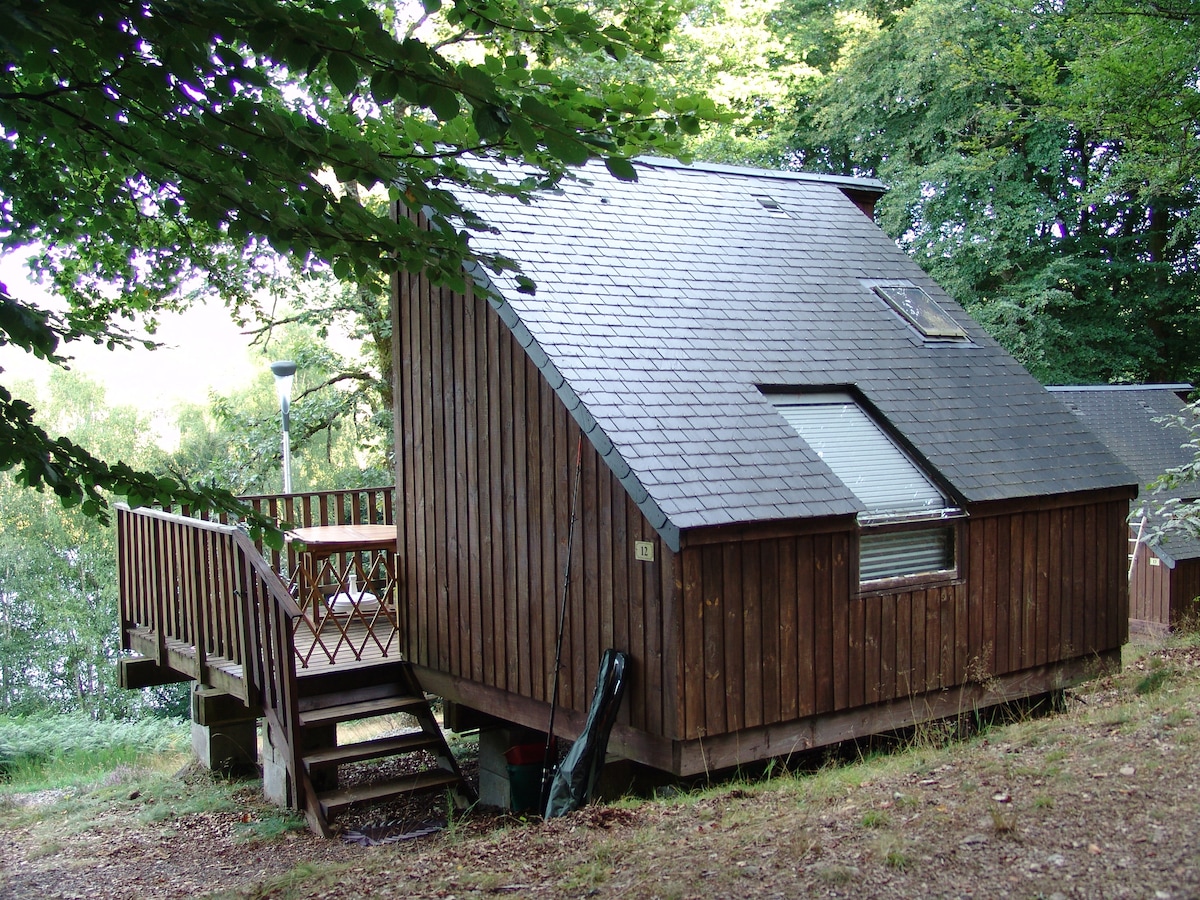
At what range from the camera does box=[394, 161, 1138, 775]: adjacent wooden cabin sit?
6.90m

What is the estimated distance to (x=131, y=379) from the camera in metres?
30.1

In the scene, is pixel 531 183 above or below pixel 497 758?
above

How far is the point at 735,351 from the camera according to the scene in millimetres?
8227

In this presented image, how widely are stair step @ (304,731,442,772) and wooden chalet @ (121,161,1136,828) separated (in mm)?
72

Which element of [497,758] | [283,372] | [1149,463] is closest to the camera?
[497,758]

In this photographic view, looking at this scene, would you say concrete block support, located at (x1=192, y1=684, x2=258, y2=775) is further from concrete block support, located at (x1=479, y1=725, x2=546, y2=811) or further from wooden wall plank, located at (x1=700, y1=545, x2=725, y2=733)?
wooden wall plank, located at (x1=700, y1=545, x2=725, y2=733)

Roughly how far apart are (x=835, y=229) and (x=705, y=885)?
26.2 ft

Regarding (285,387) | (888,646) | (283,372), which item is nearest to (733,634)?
(888,646)

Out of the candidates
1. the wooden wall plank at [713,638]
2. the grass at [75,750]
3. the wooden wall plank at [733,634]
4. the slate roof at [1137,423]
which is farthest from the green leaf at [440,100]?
the slate roof at [1137,423]

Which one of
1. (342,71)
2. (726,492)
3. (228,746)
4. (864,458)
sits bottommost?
(228,746)

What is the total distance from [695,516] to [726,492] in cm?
42

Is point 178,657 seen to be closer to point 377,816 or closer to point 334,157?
point 377,816

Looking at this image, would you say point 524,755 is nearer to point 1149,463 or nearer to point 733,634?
point 733,634

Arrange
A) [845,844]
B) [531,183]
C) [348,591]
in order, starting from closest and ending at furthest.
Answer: [531,183] → [845,844] → [348,591]
